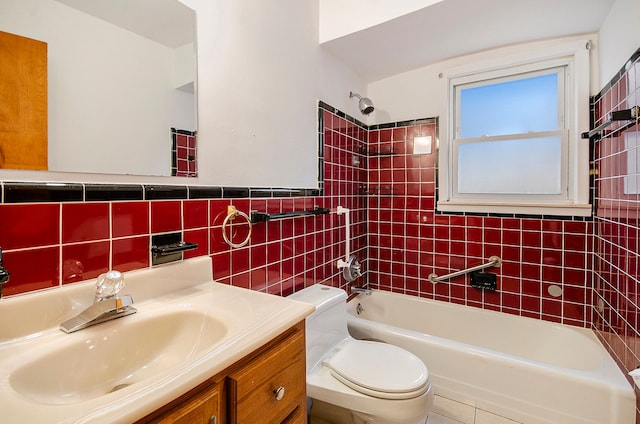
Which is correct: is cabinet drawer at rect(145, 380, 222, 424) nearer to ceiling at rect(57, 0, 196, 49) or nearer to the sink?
the sink

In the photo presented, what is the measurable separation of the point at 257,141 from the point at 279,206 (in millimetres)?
358

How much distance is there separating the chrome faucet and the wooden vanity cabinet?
0.39 m

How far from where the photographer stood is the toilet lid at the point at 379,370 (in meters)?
1.26

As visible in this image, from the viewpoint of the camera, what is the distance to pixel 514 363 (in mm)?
1568

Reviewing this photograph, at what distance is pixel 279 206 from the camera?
1.60 m

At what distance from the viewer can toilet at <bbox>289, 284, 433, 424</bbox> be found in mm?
1245

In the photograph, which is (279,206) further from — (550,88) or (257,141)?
(550,88)

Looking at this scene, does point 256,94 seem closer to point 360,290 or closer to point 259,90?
point 259,90

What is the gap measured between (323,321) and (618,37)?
2.14 metres

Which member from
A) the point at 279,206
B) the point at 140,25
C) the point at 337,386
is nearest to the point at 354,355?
the point at 337,386

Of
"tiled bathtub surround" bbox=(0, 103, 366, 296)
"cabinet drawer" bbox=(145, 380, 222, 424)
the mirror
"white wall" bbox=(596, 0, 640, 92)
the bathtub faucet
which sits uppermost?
"white wall" bbox=(596, 0, 640, 92)

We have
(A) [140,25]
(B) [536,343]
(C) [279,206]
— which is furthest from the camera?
(B) [536,343]

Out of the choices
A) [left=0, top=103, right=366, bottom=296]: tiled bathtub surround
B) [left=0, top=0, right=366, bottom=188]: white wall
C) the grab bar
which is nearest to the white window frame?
the grab bar

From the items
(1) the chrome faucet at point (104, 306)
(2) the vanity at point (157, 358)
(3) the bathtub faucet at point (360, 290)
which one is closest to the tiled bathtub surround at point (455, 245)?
(3) the bathtub faucet at point (360, 290)
